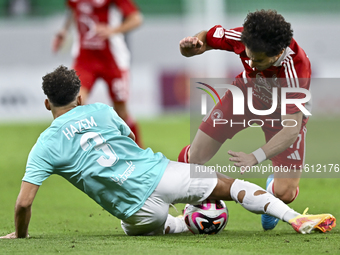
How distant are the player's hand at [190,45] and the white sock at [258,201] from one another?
1.17 meters

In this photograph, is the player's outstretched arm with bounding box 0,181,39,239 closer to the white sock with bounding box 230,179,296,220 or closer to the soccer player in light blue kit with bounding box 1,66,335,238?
the soccer player in light blue kit with bounding box 1,66,335,238

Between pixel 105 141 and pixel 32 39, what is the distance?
1633 centimetres

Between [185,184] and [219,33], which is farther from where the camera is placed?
[219,33]

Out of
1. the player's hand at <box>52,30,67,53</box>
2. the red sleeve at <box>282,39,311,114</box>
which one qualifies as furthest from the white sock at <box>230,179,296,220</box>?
the player's hand at <box>52,30,67,53</box>

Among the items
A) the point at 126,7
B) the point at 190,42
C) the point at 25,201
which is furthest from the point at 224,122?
the point at 126,7

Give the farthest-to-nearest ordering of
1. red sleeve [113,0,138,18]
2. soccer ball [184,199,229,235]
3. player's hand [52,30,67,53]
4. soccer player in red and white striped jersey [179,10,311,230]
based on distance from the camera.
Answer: player's hand [52,30,67,53] → red sleeve [113,0,138,18] → soccer ball [184,199,229,235] → soccer player in red and white striped jersey [179,10,311,230]

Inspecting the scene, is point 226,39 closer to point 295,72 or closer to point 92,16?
point 295,72

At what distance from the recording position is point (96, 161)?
3.81 m

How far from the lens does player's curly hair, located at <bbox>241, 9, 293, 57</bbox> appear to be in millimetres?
3975

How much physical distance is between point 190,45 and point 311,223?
169 centimetres

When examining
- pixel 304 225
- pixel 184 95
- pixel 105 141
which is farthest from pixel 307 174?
pixel 184 95

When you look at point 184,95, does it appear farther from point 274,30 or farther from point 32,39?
point 274,30

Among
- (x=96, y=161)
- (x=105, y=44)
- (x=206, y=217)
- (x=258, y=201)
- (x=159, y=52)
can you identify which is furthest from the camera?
(x=159, y=52)

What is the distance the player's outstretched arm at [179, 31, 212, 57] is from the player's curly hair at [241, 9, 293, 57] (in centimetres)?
54
